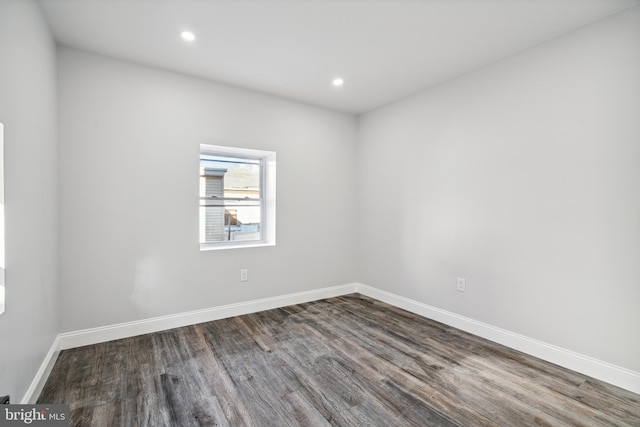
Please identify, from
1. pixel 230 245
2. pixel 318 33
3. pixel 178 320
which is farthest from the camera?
pixel 230 245

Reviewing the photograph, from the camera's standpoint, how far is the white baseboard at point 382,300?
2.11 metres

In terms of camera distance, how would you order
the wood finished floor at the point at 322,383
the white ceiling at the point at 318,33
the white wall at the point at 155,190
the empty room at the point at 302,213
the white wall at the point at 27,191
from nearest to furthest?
the white wall at the point at 27,191, the wood finished floor at the point at 322,383, the empty room at the point at 302,213, the white ceiling at the point at 318,33, the white wall at the point at 155,190

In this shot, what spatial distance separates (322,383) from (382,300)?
2032 mm

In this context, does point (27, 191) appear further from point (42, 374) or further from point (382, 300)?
point (382, 300)

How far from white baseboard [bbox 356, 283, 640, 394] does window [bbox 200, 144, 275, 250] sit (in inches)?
Answer: 79.0

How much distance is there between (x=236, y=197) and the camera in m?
3.68

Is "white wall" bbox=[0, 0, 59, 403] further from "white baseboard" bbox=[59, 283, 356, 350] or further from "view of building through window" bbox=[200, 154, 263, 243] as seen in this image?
"view of building through window" bbox=[200, 154, 263, 243]

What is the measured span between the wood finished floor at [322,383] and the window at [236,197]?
43.1 inches

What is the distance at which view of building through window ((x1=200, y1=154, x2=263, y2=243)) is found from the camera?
3.47 metres

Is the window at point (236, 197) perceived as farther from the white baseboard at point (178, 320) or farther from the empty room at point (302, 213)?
the white baseboard at point (178, 320)

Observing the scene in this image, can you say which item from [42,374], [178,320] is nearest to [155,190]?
[178,320]

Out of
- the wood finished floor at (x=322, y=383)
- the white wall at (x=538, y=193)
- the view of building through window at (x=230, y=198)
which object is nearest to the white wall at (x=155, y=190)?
the view of building through window at (x=230, y=198)

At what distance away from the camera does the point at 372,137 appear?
4160 mm

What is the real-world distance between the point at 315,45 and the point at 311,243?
2.34 meters
